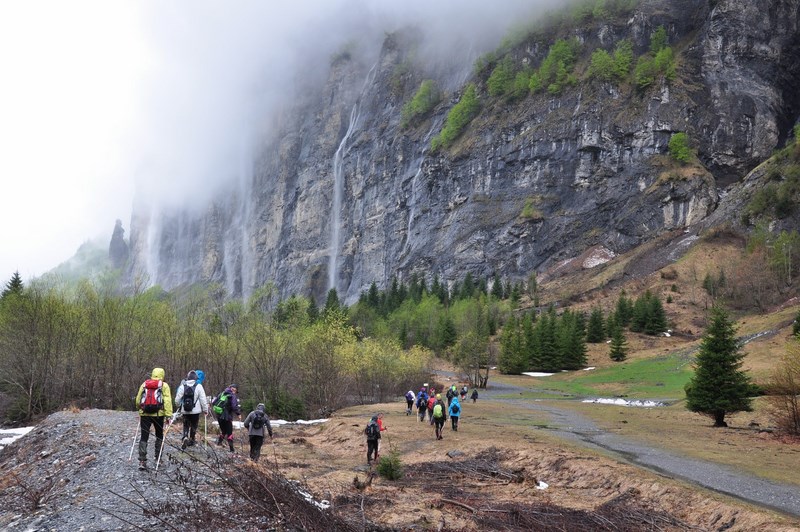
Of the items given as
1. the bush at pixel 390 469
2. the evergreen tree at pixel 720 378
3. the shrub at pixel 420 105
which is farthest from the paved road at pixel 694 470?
the shrub at pixel 420 105

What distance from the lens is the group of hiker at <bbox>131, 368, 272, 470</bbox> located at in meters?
12.6

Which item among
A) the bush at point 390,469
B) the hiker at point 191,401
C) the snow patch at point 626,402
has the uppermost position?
the hiker at point 191,401

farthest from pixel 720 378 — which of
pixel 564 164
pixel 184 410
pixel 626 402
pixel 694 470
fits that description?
pixel 564 164

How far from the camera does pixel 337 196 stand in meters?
170

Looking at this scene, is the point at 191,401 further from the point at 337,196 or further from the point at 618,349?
the point at 337,196

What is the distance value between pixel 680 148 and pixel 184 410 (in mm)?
127611

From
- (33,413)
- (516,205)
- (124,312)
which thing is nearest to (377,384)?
(124,312)

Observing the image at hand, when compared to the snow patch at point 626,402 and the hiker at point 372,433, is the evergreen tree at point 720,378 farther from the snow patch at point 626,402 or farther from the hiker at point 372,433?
the hiker at point 372,433

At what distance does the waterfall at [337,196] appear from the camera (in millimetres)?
161500

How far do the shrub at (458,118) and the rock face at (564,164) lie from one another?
3.38 m

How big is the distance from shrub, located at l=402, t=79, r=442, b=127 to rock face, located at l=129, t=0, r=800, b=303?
410 centimetres

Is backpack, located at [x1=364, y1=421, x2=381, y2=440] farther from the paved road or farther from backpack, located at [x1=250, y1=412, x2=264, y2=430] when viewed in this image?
the paved road

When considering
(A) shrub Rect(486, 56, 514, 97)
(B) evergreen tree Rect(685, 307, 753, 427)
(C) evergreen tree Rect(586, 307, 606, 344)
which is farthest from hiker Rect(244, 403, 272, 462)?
(A) shrub Rect(486, 56, 514, 97)

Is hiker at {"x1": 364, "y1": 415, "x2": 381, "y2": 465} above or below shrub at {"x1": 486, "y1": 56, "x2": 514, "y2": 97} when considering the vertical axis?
below
